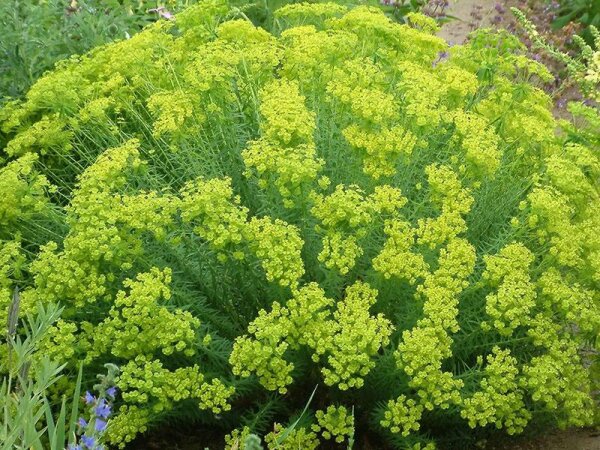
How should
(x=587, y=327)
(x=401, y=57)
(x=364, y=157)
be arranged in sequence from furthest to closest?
(x=401, y=57), (x=364, y=157), (x=587, y=327)

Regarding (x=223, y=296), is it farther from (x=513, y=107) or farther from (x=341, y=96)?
(x=513, y=107)

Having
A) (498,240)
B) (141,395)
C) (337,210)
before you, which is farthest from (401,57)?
(141,395)

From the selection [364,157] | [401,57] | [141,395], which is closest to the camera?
[141,395]

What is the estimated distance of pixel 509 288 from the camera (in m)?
2.92

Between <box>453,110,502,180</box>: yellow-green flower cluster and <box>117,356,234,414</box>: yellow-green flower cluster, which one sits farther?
<box>453,110,502,180</box>: yellow-green flower cluster

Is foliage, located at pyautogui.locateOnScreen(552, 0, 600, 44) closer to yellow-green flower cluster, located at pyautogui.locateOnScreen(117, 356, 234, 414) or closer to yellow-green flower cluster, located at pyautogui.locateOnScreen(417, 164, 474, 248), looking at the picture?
yellow-green flower cluster, located at pyautogui.locateOnScreen(417, 164, 474, 248)

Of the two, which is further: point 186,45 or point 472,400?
point 186,45

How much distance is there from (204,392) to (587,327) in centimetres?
129

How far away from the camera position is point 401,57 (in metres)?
3.98

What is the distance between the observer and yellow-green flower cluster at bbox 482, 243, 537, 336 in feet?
9.51

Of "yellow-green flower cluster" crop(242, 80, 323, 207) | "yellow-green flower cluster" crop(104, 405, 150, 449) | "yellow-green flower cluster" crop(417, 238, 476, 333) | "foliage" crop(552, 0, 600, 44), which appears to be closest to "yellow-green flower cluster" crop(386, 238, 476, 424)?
"yellow-green flower cluster" crop(417, 238, 476, 333)

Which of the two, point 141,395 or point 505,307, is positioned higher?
point 505,307

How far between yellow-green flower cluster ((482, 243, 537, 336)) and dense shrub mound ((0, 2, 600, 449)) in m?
0.01

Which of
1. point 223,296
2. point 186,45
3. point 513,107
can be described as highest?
point 513,107
